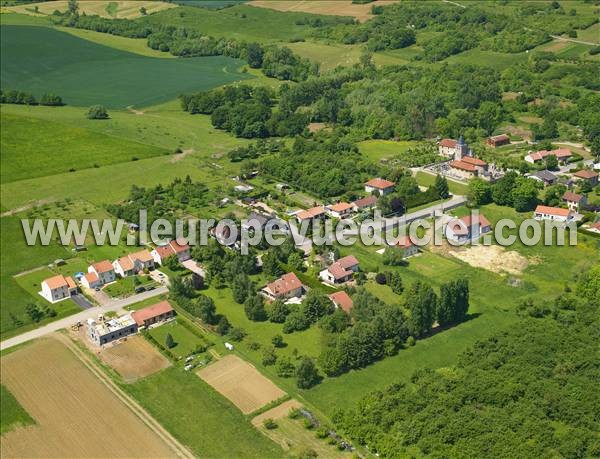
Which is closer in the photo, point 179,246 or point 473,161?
point 179,246

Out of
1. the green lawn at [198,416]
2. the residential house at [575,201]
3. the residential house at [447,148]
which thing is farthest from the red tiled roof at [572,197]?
the green lawn at [198,416]

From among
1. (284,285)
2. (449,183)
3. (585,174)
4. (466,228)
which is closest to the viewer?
(284,285)

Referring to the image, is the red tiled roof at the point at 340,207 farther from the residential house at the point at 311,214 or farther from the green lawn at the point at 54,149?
the green lawn at the point at 54,149

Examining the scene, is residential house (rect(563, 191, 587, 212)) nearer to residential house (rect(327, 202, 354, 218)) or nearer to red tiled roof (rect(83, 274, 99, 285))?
residential house (rect(327, 202, 354, 218))

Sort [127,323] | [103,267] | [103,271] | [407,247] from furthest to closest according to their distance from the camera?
[407,247]
[103,267]
[103,271]
[127,323]

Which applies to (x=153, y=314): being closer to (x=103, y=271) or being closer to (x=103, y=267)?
(x=103, y=271)

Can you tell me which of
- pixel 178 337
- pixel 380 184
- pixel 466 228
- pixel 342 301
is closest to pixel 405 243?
pixel 466 228

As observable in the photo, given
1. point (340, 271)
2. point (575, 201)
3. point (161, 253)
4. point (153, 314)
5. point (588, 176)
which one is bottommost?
point (153, 314)

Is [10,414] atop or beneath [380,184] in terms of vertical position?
beneath
